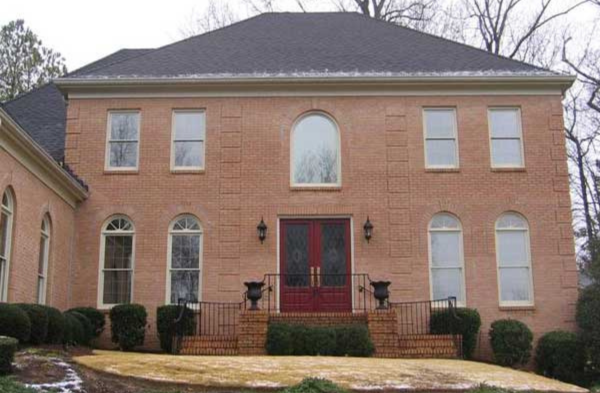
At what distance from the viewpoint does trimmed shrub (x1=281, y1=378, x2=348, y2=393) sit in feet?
32.1

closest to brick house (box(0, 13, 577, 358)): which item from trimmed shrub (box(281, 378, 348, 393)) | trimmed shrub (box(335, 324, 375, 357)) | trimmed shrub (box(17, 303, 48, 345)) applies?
trimmed shrub (box(335, 324, 375, 357))

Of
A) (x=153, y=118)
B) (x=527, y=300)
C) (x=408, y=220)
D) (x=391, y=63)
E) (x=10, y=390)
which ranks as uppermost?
(x=391, y=63)

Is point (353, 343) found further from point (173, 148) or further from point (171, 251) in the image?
point (173, 148)

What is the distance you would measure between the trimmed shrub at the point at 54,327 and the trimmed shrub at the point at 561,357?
34.2 feet

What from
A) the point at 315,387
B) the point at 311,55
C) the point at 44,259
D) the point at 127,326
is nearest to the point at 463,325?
the point at 127,326

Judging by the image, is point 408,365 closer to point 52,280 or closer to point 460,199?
point 460,199

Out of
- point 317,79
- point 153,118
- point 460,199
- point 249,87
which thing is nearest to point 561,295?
point 460,199

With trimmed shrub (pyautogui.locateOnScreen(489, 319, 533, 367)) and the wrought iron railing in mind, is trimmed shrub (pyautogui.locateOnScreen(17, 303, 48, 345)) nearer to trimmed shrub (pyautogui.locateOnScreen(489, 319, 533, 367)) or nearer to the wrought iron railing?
the wrought iron railing

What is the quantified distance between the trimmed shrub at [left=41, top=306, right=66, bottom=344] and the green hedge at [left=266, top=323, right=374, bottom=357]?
13.4 ft

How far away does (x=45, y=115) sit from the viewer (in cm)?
2173

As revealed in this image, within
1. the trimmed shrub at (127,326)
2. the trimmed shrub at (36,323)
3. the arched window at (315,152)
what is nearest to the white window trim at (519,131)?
the arched window at (315,152)

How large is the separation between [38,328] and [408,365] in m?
6.66

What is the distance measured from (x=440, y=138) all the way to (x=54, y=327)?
10400 millimetres

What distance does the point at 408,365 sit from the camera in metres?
13.7
